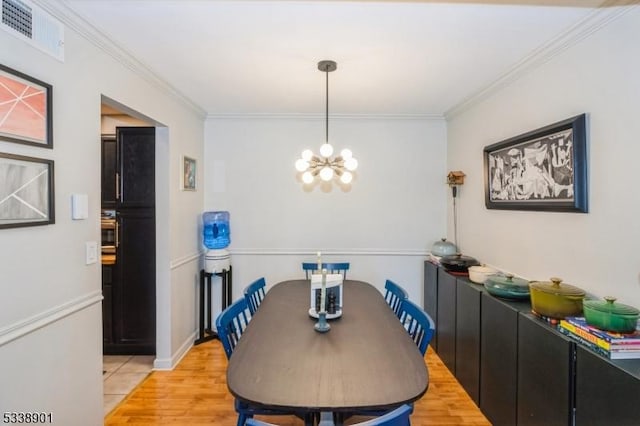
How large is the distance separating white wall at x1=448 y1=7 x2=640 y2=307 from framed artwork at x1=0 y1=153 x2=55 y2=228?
2865 mm

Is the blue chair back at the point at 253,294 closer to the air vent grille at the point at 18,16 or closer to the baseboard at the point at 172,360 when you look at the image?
the baseboard at the point at 172,360

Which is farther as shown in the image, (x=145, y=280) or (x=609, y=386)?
(x=145, y=280)

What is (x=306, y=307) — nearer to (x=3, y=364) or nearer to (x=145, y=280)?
(x=3, y=364)

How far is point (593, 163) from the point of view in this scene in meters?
1.80

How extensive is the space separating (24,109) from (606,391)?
2.83m

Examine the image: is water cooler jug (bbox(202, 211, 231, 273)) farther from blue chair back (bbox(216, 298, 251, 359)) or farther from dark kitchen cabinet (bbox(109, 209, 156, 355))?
blue chair back (bbox(216, 298, 251, 359))

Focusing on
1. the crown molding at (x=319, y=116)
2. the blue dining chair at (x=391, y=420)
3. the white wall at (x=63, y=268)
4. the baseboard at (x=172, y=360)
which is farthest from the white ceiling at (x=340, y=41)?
the baseboard at (x=172, y=360)

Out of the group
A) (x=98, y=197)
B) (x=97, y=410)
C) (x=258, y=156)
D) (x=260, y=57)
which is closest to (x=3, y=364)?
(x=97, y=410)

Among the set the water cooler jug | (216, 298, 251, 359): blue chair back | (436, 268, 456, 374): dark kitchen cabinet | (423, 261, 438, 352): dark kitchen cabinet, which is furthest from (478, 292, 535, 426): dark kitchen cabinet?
the water cooler jug

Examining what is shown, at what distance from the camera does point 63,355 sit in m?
1.75

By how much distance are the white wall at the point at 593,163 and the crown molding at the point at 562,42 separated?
3cm

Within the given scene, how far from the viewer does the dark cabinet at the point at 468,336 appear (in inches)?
95.7

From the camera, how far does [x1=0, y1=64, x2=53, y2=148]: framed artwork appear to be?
54.8 inches

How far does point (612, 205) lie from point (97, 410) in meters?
3.17
